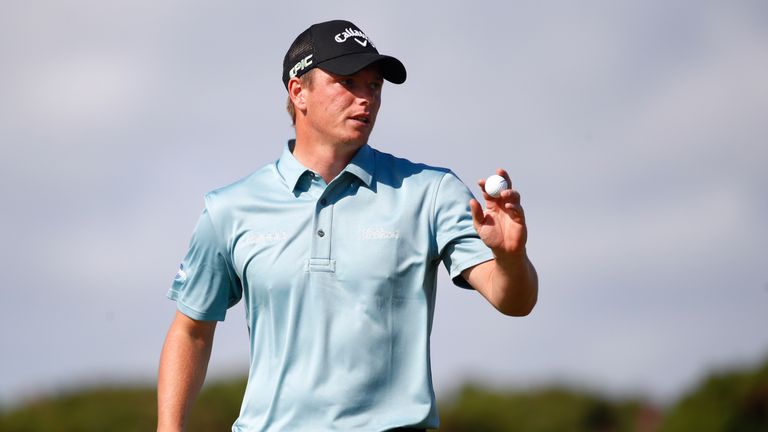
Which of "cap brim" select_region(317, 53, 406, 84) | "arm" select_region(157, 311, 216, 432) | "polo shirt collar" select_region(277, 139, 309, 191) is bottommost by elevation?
"arm" select_region(157, 311, 216, 432)

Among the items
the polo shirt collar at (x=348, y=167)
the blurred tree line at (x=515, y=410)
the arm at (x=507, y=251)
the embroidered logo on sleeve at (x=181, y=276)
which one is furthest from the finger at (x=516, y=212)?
the blurred tree line at (x=515, y=410)

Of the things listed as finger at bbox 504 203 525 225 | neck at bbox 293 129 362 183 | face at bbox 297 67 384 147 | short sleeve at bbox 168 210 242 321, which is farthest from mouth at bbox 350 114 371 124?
finger at bbox 504 203 525 225

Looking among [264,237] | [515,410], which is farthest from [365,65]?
[515,410]

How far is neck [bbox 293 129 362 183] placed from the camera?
244 inches

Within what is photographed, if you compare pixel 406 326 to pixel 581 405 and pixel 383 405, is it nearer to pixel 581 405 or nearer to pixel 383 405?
pixel 383 405

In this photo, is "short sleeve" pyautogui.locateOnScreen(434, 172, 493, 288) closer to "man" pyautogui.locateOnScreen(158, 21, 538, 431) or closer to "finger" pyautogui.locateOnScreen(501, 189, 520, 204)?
"man" pyautogui.locateOnScreen(158, 21, 538, 431)

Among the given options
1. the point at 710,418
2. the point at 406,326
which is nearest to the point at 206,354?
the point at 406,326

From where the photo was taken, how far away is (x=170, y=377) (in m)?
6.30

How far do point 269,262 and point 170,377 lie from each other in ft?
2.66

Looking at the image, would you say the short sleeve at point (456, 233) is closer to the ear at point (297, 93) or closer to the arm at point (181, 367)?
the ear at point (297, 93)

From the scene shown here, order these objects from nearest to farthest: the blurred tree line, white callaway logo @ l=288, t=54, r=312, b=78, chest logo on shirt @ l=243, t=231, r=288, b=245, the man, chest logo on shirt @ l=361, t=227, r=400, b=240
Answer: the man
chest logo on shirt @ l=361, t=227, r=400, b=240
chest logo on shirt @ l=243, t=231, r=288, b=245
white callaway logo @ l=288, t=54, r=312, b=78
the blurred tree line

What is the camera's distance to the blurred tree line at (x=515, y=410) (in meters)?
20.9

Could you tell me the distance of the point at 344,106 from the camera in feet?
20.3

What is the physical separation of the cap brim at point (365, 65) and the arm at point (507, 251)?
99 centimetres
